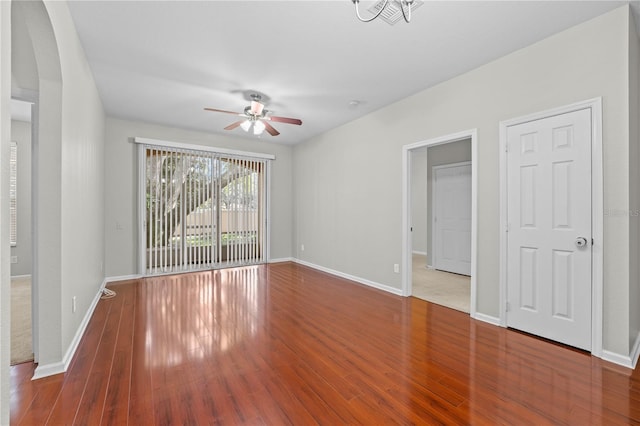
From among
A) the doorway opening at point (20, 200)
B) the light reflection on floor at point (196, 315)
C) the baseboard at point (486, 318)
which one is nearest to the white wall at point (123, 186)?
the light reflection on floor at point (196, 315)

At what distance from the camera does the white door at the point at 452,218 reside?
559 cm

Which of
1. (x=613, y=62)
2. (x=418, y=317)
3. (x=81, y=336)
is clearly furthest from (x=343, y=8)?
(x=81, y=336)

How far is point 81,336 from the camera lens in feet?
9.09

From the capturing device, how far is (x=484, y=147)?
3254 millimetres

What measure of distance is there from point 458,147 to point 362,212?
2.55 m

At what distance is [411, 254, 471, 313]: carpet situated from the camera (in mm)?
3885

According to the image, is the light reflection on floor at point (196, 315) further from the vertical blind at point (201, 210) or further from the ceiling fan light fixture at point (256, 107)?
the ceiling fan light fixture at point (256, 107)

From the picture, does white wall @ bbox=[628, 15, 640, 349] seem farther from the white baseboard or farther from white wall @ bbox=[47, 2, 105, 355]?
white wall @ bbox=[47, 2, 105, 355]

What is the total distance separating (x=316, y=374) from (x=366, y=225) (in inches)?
115

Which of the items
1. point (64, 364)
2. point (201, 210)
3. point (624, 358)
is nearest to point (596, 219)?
point (624, 358)

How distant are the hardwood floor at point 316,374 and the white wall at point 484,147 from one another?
2.18 ft

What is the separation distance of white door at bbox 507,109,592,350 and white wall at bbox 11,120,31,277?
734 cm

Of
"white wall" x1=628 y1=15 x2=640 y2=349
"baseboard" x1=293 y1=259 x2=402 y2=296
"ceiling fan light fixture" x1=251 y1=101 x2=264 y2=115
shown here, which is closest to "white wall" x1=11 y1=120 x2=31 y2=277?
"ceiling fan light fixture" x1=251 y1=101 x2=264 y2=115

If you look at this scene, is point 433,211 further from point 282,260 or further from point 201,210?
point 201,210
